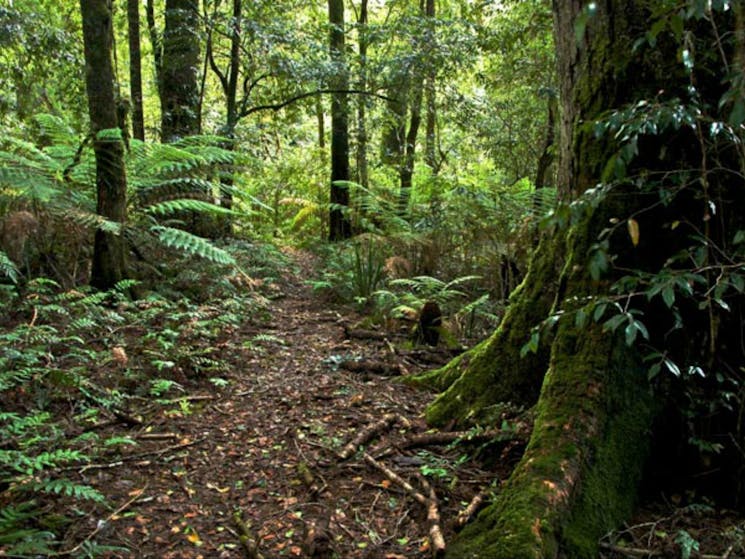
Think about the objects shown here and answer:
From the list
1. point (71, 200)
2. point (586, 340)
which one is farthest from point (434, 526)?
point (71, 200)

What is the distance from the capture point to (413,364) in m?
4.47

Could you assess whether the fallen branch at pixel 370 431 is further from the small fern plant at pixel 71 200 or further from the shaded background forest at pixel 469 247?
the small fern plant at pixel 71 200

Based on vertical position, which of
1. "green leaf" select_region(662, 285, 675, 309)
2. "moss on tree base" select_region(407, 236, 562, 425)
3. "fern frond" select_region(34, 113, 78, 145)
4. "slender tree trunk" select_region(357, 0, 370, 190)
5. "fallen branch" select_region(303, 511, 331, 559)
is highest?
"slender tree trunk" select_region(357, 0, 370, 190)

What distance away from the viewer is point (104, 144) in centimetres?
495

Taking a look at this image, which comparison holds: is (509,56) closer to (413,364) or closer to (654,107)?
(413,364)

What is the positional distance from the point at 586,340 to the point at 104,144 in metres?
4.48

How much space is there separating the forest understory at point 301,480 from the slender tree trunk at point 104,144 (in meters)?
1.64

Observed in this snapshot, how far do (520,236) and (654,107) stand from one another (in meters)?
3.92

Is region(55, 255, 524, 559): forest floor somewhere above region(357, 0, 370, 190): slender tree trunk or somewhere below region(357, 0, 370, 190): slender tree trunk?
below

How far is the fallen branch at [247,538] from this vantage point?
216 cm

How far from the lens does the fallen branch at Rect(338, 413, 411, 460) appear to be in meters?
2.94

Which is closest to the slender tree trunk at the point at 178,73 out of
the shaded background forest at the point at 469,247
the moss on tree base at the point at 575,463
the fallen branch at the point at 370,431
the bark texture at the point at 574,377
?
the shaded background forest at the point at 469,247

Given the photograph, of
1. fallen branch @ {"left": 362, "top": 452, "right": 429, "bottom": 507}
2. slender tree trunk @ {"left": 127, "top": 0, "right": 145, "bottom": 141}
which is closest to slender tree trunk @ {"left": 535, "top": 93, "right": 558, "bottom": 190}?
fallen branch @ {"left": 362, "top": 452, "right": 429, "bottom": 507}

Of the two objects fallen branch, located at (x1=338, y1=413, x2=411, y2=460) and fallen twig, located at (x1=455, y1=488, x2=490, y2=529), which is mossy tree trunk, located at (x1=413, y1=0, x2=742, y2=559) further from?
fallen branch, located at (x1=338, y1=413, x2=411, y2=460)
